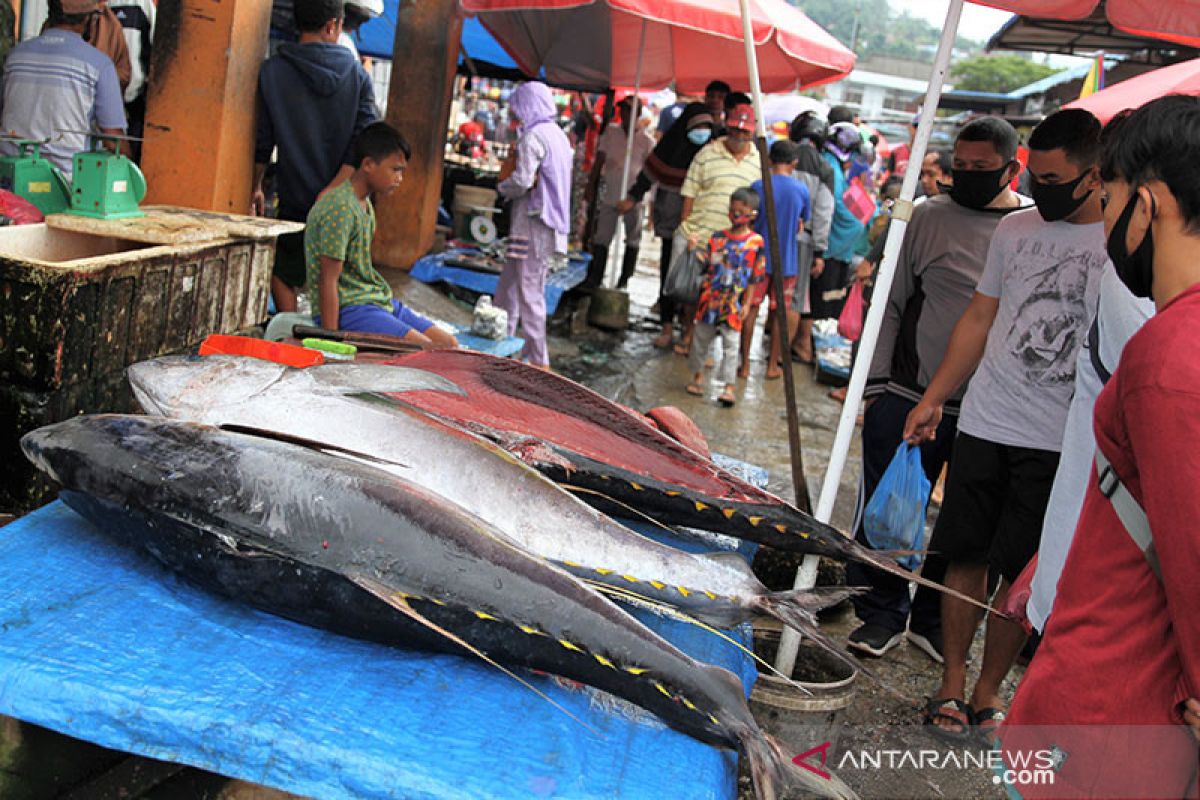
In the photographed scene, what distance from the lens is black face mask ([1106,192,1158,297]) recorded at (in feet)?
5.95

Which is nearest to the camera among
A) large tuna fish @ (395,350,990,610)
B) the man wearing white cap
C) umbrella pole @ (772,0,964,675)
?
large tuna fish @ (395,350,990,610)

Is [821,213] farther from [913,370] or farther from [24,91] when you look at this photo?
[24,91]

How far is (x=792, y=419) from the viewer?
3.98m

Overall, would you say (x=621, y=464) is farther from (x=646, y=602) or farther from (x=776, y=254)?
(x=776, y=254)

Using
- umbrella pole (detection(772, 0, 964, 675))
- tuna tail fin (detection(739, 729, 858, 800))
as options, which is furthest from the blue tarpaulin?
tuna tail fin (detection(739, 729, 858, 800))

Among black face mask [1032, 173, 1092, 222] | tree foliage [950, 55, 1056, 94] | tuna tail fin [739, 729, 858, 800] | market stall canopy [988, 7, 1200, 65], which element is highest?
tree foliage [950, 55, 1056, 94]

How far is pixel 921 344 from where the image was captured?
Result: 4238 millimetres

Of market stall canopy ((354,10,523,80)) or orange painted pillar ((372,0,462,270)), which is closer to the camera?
orange painted pillar ((372,0,462,270))

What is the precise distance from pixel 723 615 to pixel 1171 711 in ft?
3.18

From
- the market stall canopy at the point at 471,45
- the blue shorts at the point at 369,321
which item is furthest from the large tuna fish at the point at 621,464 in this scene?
the market stall canopy at the point at 471,45

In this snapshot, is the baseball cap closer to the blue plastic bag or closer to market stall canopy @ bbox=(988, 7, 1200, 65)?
market stall canopy @ bbox=(988, 7, 1200, 65)

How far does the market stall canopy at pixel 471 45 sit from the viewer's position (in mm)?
12766

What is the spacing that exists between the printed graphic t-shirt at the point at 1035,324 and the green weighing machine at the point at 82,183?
3360mm

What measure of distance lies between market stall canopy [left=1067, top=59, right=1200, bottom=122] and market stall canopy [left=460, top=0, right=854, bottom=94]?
2664mm
